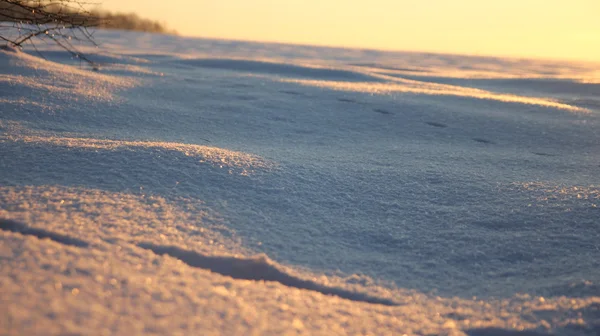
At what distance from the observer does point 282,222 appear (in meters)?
1.81

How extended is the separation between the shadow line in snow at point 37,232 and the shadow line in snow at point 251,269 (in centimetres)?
18

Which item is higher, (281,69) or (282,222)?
(281,69)

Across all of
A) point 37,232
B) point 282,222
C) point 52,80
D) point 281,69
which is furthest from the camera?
point 281,69

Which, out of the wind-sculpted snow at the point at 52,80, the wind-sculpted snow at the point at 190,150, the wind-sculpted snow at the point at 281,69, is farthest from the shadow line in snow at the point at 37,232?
the wind-sculpted snow at the point at 281,69

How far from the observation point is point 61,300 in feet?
3.27

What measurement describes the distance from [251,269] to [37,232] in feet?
2.15

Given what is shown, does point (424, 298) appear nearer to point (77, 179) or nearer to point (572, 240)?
point (572, 240)

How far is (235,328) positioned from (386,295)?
54 cm

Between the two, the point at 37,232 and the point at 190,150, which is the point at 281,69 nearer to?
the point at 190,150

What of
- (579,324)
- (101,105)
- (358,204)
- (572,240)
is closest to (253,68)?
(101,105)

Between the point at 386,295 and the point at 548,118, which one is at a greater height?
the point at 548,118

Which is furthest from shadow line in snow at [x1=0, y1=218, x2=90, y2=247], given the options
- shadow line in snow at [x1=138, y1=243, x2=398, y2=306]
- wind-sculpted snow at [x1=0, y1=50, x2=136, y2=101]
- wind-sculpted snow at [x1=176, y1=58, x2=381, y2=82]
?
wind-sculpted snow at [x1=176, y1=58, x2=381, y2=82]

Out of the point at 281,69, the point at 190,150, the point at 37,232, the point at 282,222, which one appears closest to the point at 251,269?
the point at 282,222

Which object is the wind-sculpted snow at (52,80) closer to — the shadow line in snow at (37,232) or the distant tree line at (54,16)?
the distant tree line at (54,16)
